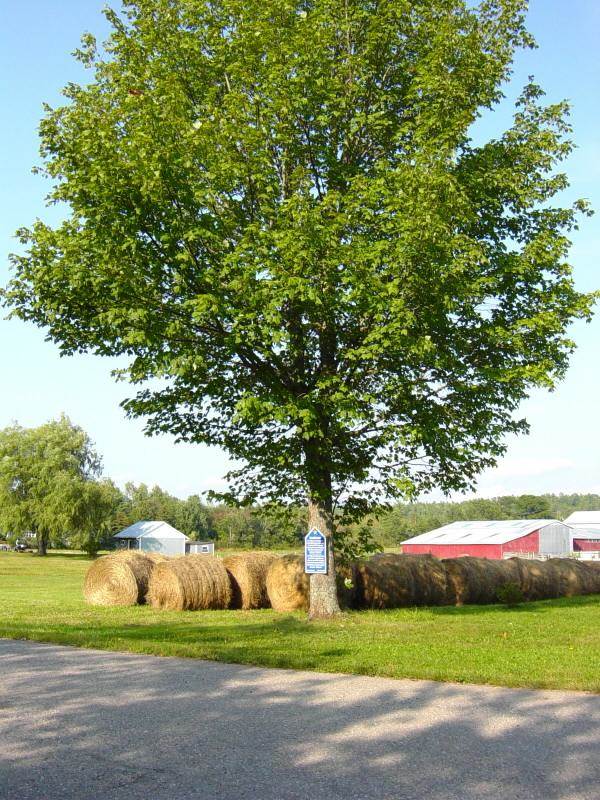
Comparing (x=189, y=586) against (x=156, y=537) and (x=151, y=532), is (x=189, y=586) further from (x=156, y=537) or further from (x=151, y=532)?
(x=151, y=532)

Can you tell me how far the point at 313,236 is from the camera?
1513cm

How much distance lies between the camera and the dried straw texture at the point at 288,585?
2092cm

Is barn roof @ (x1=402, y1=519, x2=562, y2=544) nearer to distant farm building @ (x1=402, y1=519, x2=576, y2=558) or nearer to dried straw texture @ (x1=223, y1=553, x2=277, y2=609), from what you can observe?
distant farm building @ (x1=402, y1=519, x2=576, y2=558)

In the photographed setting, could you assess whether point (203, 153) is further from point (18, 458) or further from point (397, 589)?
point (18, 458)

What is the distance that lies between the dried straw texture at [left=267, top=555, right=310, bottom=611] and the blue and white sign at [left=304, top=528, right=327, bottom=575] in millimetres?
2473

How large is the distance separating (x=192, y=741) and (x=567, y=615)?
16582 mm

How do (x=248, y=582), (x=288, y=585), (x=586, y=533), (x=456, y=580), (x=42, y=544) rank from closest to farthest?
(x=288, y=585) → (x=248, y=582) → (x=456, y=580) → (x=42, y=544) → (x=586, y=533)

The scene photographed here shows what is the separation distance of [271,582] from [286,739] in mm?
14710

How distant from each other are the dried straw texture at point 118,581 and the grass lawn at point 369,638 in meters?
0.75

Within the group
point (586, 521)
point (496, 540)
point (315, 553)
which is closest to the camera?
point (315, 553)

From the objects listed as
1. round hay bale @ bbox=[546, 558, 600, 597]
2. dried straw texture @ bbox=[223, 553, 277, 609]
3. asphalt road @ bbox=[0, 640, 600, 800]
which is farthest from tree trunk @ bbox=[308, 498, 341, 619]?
round hay bale @ bbox=[546, 558, 600, 597]

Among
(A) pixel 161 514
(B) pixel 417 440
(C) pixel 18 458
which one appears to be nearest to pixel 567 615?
(B) pixel 417 440

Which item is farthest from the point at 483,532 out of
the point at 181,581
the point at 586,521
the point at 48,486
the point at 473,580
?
the point at 181,581

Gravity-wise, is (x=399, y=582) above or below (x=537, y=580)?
above
